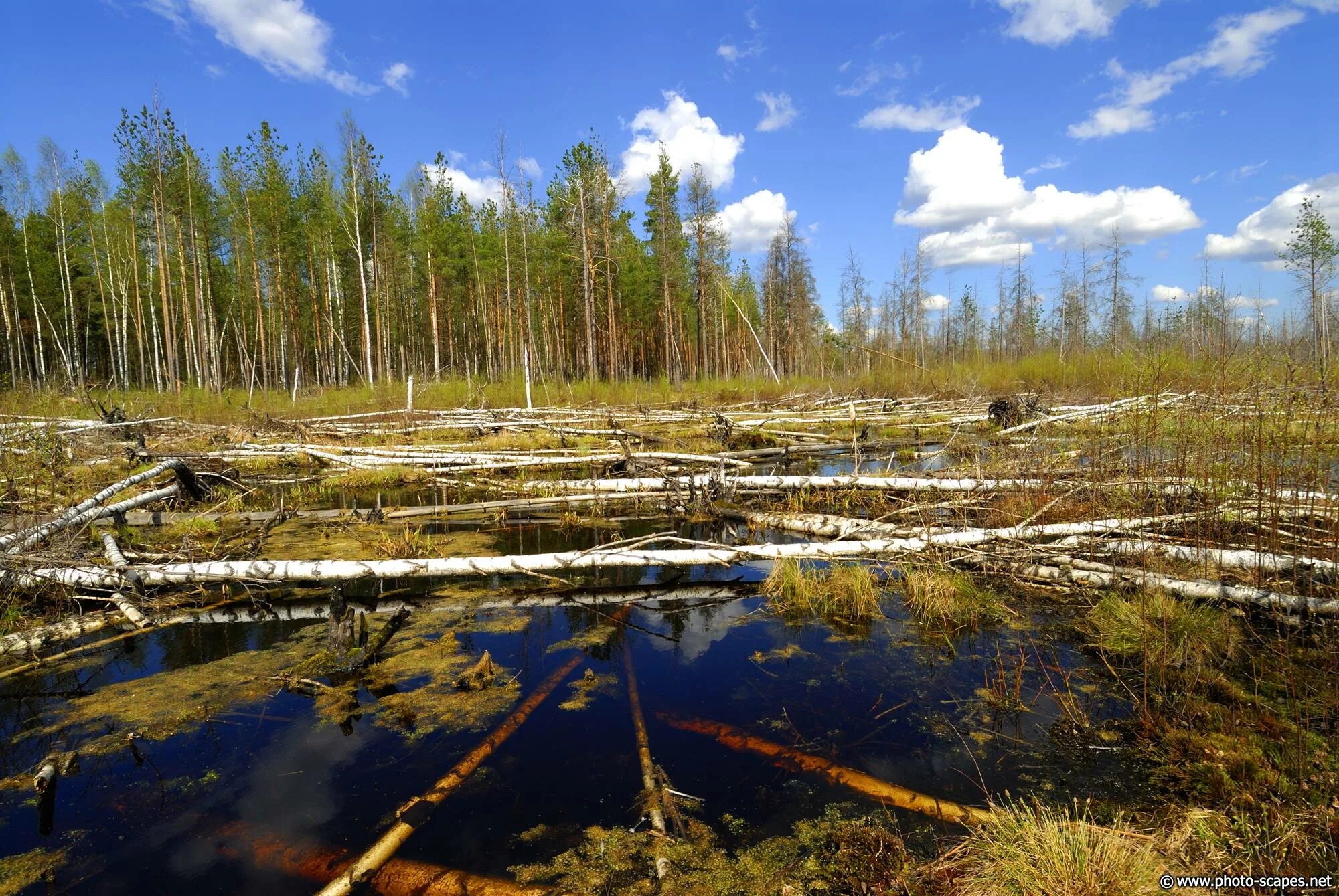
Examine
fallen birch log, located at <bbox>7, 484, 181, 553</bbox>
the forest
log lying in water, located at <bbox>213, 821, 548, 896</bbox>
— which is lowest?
log lying in water, located at <bbox>213, 821, 548, 896</bbox>

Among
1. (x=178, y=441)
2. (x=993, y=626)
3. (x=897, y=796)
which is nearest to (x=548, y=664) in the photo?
(x=897, y=796)

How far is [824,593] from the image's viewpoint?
5.51m

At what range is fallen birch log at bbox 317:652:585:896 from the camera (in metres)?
2.43

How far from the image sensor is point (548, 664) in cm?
449

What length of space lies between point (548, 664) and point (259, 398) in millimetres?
27133

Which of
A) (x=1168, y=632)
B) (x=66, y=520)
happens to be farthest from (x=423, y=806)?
(x=66, y=520)

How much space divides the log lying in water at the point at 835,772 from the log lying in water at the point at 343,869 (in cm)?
144

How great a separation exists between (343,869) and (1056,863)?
2.83 metres

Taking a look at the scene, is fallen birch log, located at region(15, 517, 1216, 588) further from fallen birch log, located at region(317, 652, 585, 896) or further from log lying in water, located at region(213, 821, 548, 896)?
log lying in water, located at region(213, 821, 548, 896)

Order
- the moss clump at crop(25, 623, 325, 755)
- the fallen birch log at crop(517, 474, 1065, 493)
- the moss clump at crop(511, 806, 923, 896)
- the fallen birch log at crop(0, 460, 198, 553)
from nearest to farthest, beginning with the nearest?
the moss clump at crop(511, 806, 923, 896), the moss clump at crop(25, 623, 325, 755), the fallen birch log at crop(0, 460, 198, 553), the fallen birch log at crop(517, 474, 1065, 493)

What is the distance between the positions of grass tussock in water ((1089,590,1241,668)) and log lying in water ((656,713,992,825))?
6.03 ft

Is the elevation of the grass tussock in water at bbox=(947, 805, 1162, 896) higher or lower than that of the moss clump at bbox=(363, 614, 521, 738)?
higher

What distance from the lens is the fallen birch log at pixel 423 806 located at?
7.96 ft

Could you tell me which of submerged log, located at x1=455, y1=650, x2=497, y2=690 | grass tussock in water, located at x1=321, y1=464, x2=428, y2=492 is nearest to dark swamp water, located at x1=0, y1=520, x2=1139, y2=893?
submerged log, located at x1=455, y1=650, x2=497, y2=690
